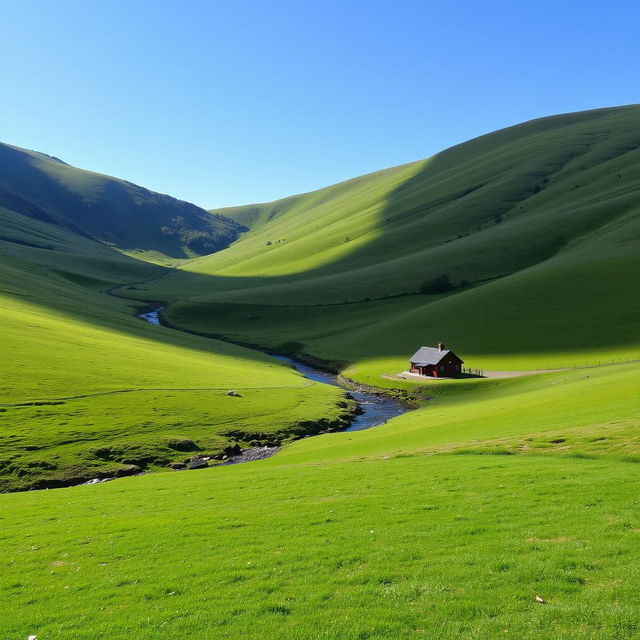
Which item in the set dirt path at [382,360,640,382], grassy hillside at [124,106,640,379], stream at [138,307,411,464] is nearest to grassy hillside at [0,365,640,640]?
stream at [138,307,411,464]

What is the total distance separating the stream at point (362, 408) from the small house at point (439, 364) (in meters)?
11.4

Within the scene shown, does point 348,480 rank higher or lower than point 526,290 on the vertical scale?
lower

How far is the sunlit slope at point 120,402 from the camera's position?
47.2 meters

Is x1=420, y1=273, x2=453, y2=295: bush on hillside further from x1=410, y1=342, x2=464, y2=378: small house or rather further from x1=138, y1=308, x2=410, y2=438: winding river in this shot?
x1=410, y1=342, x2=464, y2=378: small house

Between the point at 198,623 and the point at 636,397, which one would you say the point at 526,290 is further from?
the point at 198,623

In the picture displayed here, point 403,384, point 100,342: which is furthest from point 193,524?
point 100,342

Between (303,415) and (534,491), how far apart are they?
152 ft

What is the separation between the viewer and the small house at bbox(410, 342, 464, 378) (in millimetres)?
89125

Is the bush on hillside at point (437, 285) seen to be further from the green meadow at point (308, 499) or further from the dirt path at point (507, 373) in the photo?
the dirt path at point (507, 373)

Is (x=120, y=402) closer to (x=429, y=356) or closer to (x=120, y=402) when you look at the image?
(x=120, y=402)

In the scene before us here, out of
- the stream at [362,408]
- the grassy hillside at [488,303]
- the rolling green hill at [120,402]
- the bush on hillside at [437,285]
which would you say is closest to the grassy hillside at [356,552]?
the rolling green hill at [120,402]

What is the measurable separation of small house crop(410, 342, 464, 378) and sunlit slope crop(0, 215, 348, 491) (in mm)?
18835

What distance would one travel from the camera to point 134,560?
1798 cm

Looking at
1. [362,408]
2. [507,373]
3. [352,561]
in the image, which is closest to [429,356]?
[507,373]
